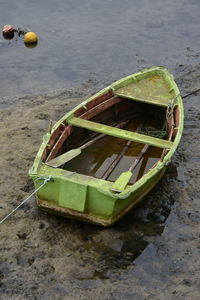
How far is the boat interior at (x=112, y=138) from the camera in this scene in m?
7.72

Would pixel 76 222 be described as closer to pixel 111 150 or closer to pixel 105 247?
pixel 105 247

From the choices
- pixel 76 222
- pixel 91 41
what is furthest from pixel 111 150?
pixel 91 41

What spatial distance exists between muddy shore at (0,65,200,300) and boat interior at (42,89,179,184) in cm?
69

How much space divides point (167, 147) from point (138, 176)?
2.57ft

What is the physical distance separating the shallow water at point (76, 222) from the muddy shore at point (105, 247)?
0.02 m

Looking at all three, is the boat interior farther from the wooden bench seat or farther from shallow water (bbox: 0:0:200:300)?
shallow water (bbox: 0:0:200:300)

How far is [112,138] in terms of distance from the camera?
28.9 feet

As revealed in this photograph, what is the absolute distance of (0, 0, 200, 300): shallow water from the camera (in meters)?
6.25

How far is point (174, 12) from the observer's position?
51.4 ft

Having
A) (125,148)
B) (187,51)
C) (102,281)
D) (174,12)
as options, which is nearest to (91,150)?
(125,148)

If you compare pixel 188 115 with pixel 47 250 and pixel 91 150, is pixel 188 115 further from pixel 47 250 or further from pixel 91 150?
pixel 47 250

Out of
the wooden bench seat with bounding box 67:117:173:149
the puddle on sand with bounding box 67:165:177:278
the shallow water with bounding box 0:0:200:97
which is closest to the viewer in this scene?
the puddle on sand with bounding box 67:165:177:278

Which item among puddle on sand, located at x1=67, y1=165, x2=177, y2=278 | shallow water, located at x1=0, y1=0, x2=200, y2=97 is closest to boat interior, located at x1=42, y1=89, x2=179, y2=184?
puddle on sand, located at x1=67, y1=165, x2=177, y2=278

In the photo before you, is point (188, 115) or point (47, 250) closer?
point (47, 250)
